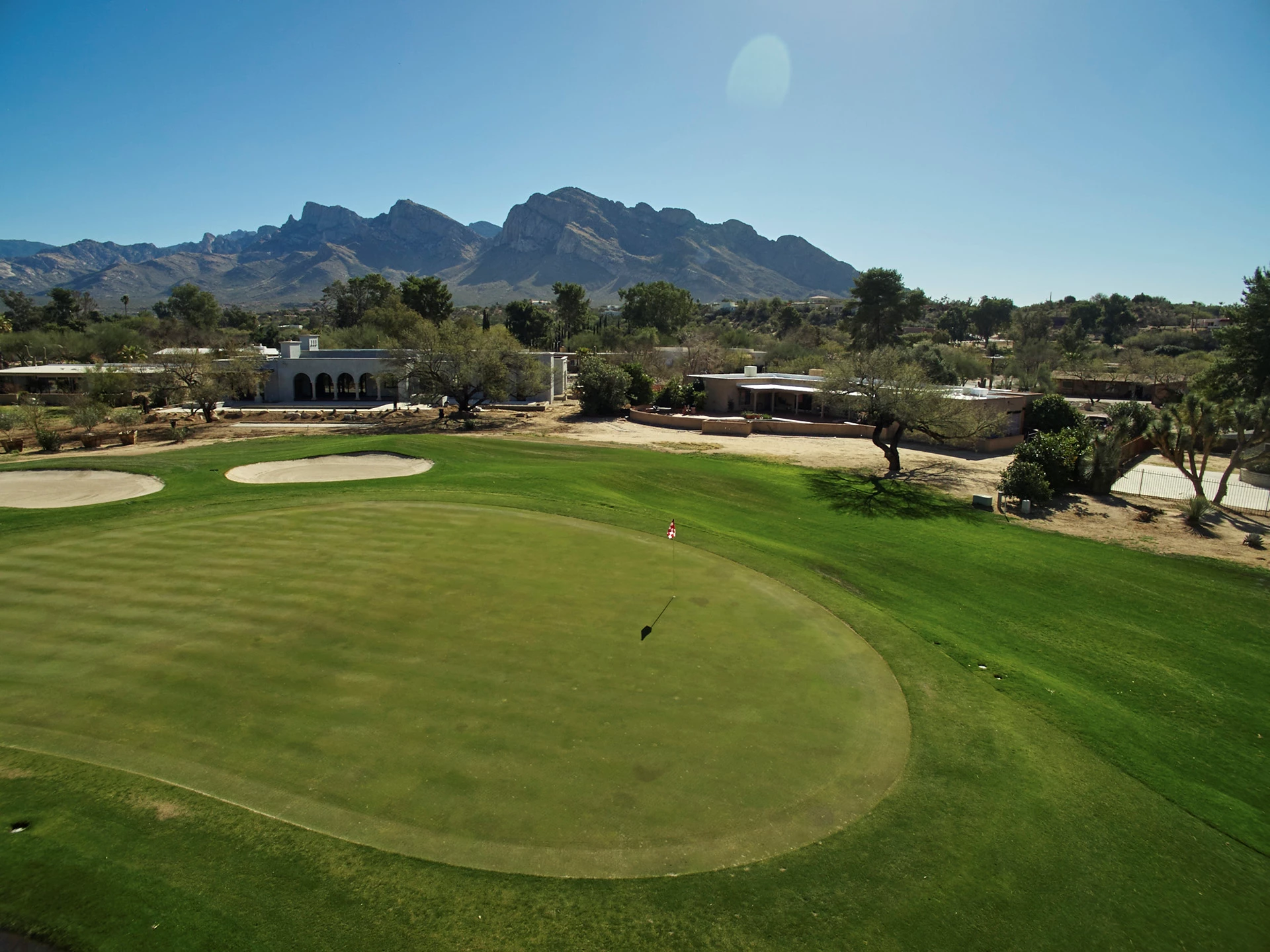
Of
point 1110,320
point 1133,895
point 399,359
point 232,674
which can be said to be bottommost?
point 1133,895

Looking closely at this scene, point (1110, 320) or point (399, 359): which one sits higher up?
point (1110, 320)

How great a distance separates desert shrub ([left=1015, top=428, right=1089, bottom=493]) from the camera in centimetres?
2894

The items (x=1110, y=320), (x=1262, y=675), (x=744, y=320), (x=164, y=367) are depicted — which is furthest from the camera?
(x=744, y=320)

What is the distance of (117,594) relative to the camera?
13.6 m

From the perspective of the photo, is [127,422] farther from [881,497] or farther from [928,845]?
[928,845]

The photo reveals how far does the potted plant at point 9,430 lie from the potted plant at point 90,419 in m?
3.05

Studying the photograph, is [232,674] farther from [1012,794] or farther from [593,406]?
[593,406]

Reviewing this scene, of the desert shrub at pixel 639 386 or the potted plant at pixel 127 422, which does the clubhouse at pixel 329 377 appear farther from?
the potted plant at pixel 127 422

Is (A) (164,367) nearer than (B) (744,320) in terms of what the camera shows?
Yes

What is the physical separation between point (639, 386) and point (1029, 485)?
1333 inches

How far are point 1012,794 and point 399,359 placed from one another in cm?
4765

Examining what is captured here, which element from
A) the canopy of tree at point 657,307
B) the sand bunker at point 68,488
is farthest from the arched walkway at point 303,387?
the canopy of tree at point 657,307

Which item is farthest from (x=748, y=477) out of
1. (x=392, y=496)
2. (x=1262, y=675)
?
(x=1262, y=675)

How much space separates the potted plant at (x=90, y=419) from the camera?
131 feet
